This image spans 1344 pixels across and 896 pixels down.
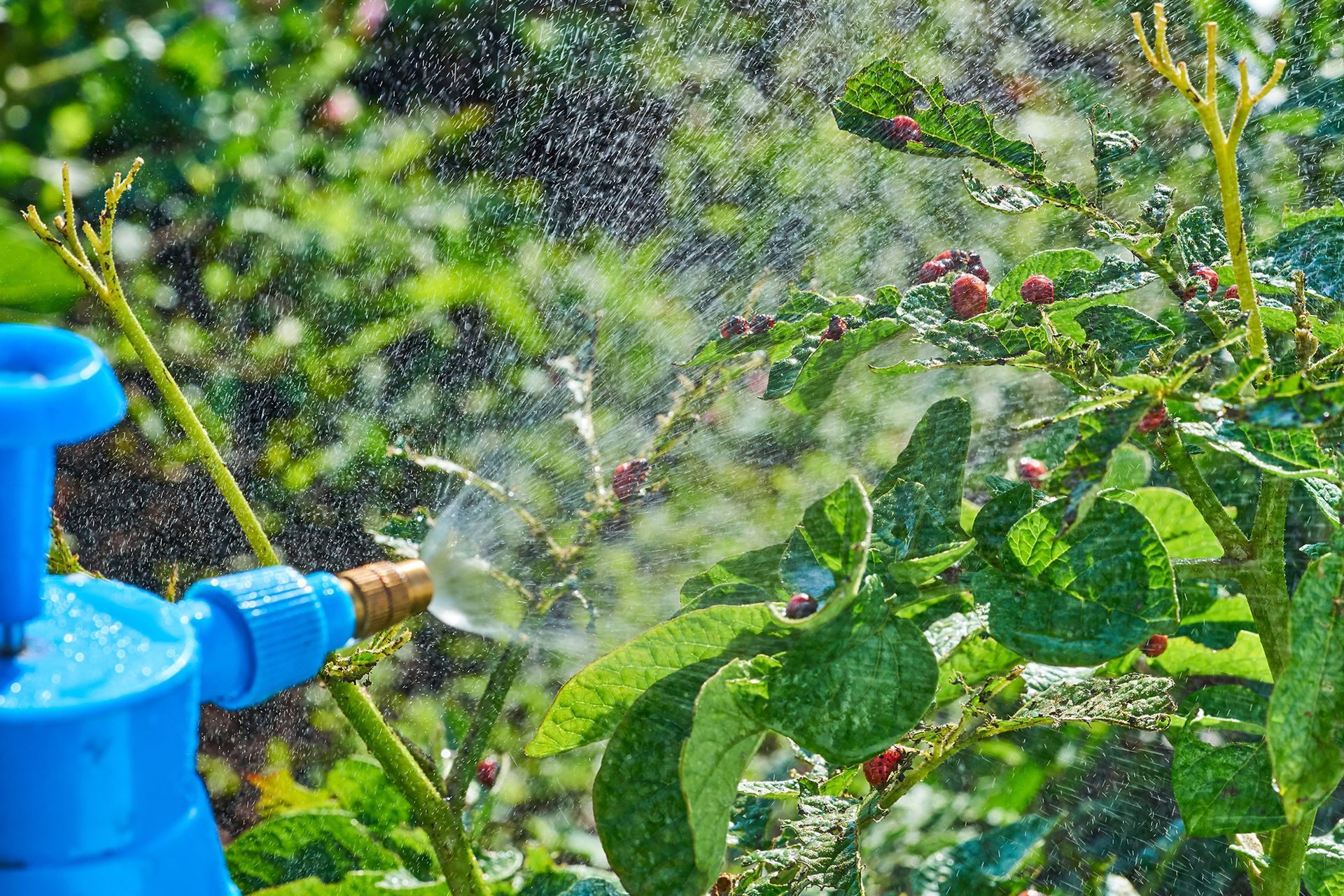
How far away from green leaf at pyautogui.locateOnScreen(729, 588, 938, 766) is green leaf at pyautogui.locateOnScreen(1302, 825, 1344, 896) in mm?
217

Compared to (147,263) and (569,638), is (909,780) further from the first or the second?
(147,263)

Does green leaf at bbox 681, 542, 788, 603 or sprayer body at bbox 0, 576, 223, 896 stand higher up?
sprayer body at bbox 0, 576, 223, 896

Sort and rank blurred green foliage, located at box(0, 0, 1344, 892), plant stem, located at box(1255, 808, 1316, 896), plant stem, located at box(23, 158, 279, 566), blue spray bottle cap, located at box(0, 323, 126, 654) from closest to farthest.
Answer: blue spray bottle cap, located at box(0, 323, 126, 654) < plant stem, located at box(1255, 808, 1316, 896) < plant stem, located at box(23, 158, 279, 566) < blurred green foliage, located at box(0, 0, 1344, 892)

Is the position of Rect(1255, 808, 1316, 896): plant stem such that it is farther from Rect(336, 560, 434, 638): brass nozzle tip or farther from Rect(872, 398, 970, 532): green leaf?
Rect(336, 560, 434, 638): brass nozzle tip

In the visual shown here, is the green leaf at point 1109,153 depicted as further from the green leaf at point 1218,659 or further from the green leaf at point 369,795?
the green leaf at point 369,795

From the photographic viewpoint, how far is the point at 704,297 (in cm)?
130

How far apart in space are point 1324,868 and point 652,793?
0.91 feet

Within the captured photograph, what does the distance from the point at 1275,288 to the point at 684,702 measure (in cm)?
30

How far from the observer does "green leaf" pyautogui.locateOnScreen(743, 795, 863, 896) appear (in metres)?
0.48

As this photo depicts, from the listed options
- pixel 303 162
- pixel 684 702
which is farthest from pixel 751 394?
pixel 303 162

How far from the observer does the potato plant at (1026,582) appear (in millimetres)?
396

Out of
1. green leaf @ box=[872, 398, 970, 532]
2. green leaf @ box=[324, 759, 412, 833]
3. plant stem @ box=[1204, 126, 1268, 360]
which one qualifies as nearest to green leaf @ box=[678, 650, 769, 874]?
green leaf @ box=[872, 398, 970, 532]

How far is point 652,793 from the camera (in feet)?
1.45

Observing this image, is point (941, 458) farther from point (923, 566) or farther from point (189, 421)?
point (189, 421)
